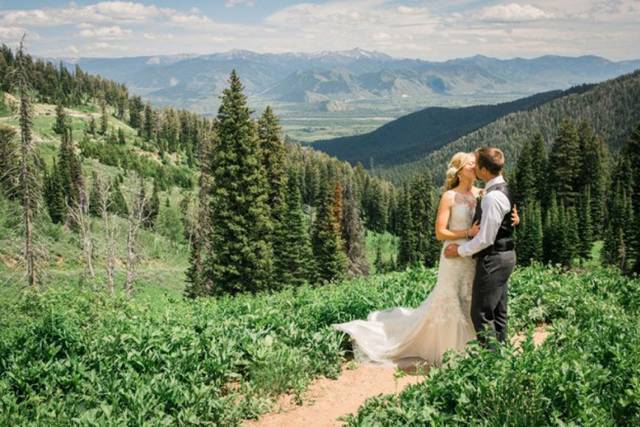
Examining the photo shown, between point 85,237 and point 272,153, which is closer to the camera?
point 85,237

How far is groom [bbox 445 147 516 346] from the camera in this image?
762 cm

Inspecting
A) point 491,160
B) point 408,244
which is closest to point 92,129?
point 408,244

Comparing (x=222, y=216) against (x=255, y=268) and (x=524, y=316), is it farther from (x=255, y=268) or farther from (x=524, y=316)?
(x=524, y=316)

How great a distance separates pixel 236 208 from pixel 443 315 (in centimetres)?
2740

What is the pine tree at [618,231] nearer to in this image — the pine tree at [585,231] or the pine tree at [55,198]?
the pine tree at [585,231]

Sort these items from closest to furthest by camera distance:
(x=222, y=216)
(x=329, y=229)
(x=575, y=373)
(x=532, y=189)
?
1. (x=575, y=373)
2. (x=222, y=216)
3. (x=329, y=229)
4. (x=532, y=189)

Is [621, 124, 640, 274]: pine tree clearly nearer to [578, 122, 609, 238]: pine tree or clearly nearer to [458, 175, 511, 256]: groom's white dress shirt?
[578, 122, 609, 238]: pine tree

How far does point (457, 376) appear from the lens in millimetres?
6133

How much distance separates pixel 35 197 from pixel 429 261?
60734mm

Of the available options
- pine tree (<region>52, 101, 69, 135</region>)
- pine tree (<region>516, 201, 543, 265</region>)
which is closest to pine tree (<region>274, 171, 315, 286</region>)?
pine tree (<region>516, 201, 543, 265</region>)

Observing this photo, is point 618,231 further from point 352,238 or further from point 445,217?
point 445,217

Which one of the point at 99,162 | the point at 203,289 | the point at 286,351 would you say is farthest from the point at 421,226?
the point at 286,351

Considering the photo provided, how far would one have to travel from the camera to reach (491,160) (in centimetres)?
767

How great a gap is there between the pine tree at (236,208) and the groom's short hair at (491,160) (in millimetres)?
27231
